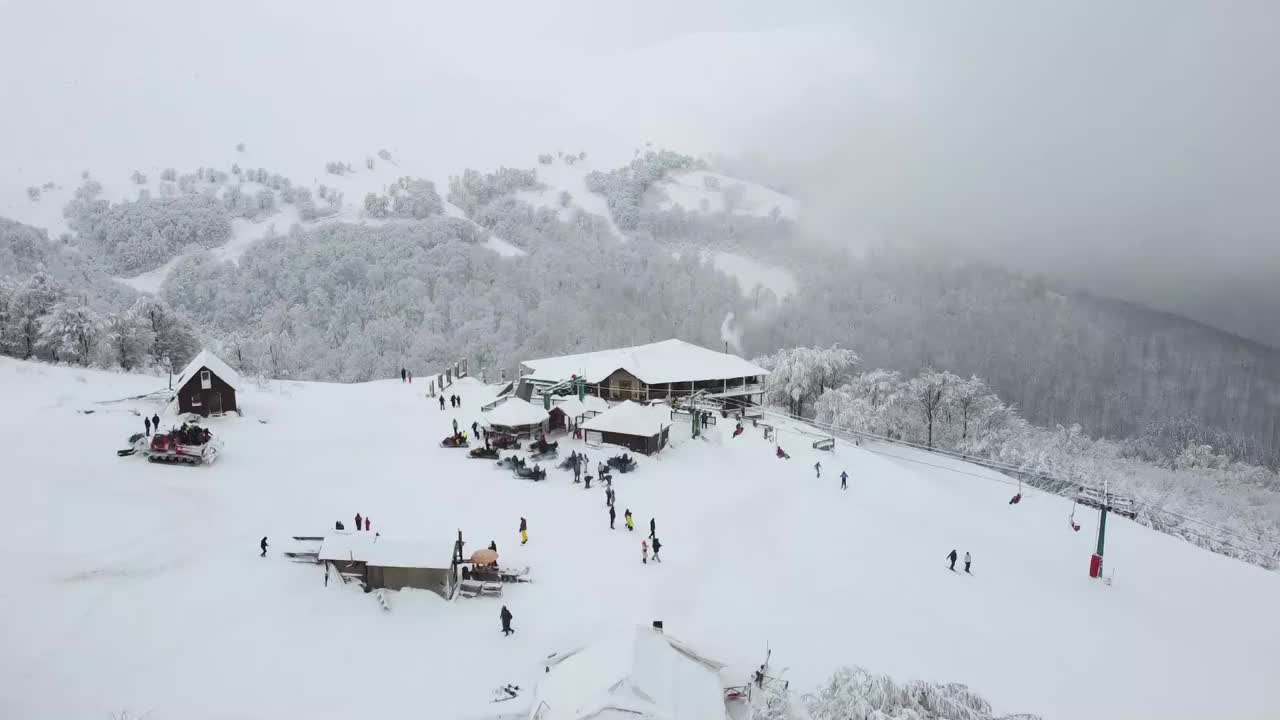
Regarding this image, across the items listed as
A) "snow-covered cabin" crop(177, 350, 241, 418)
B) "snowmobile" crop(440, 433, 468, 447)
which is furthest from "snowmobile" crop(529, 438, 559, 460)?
"snow-covered cabin" crop(177, 350, 241, 418)

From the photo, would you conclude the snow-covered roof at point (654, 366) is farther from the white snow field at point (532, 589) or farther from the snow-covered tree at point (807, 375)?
the white snow field at point (532, 589)

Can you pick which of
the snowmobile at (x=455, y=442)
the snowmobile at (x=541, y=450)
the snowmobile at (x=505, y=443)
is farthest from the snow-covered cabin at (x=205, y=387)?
the snowmobile at (x=541, y=450)

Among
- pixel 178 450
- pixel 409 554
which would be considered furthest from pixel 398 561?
pixel 178 450

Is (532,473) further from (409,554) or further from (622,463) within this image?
(409,554)

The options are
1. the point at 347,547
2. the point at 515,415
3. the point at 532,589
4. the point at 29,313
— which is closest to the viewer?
the point at 347,547

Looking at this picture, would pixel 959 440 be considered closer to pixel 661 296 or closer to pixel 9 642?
pixel 9 642

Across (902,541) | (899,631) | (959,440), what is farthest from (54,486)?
(959,440)

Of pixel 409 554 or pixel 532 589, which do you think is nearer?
pixel 409 554
